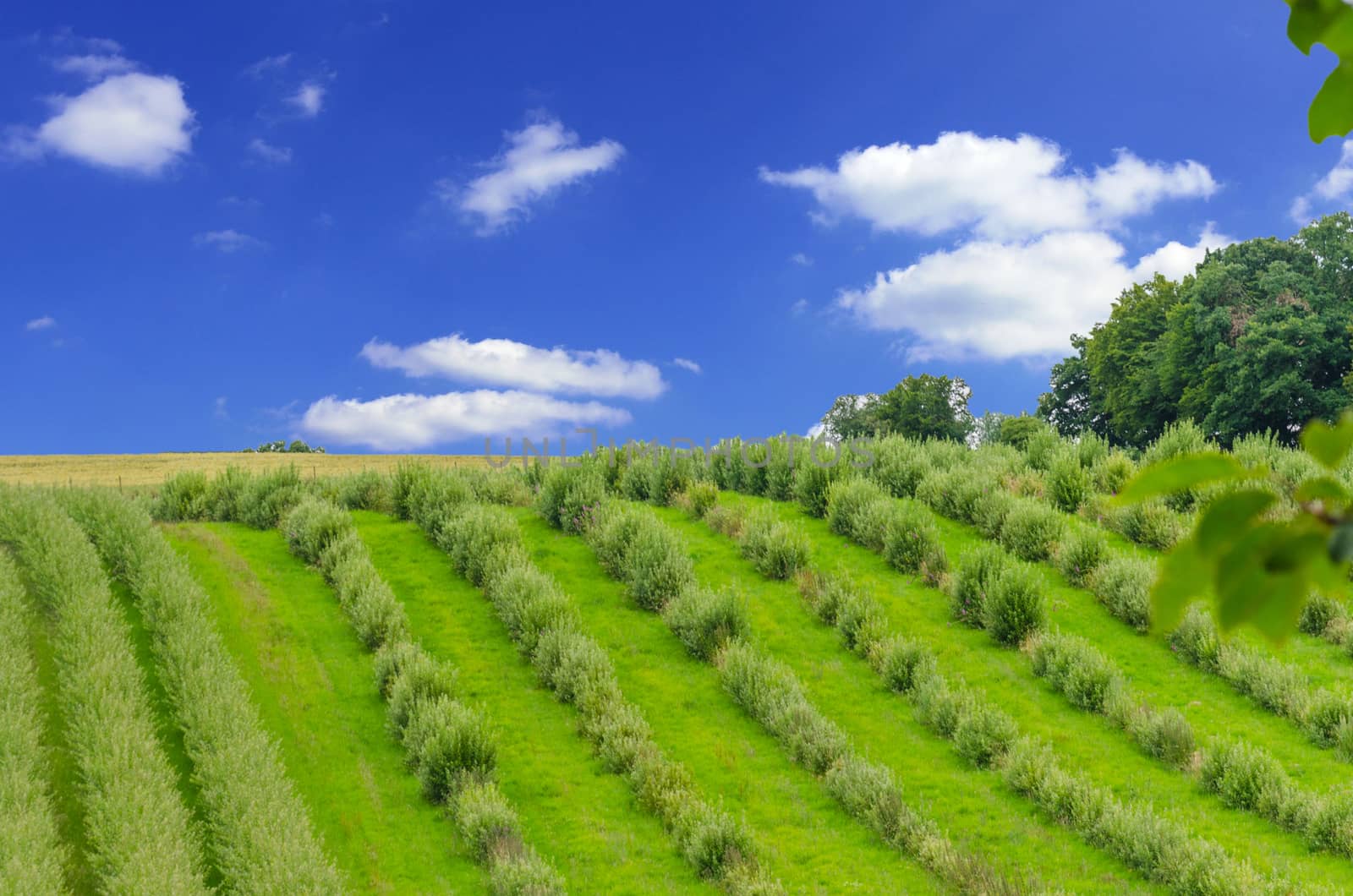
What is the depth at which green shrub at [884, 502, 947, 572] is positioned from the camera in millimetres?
14984

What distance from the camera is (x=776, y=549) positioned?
15102mm

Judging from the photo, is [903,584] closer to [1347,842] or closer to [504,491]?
Answer: [1347,842]

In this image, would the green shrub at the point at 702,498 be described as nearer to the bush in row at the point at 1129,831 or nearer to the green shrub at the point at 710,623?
the green shrub at the point at 710,623

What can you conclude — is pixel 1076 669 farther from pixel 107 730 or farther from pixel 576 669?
pixel 107 730

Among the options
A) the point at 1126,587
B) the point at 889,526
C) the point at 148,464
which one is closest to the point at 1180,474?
the point at 1126,587

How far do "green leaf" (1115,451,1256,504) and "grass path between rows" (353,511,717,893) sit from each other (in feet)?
30.1

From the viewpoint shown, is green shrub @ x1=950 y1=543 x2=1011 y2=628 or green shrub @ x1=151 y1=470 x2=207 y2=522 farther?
green shrub @ x1=151 y1=470 x2=207 y2=522

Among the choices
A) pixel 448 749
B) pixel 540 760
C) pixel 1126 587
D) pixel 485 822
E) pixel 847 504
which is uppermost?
pixel 847 504

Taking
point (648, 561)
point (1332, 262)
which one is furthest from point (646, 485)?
point (1332, 262)

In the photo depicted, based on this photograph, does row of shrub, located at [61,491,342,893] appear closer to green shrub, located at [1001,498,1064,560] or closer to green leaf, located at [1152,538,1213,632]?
green leaf, located at [1152,538,1213,632]

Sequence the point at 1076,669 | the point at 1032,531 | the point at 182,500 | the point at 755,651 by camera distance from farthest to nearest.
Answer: the point at 182,500 < the point at 1032,531 < the point at 755,651 < the point at 1076,669

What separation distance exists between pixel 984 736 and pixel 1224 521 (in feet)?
35.0

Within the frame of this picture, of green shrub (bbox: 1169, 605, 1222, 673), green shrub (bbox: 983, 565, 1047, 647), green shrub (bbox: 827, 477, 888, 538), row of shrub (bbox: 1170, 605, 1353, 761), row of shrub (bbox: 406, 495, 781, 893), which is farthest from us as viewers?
green shrub (bbox: 827, 477, 888, 538)

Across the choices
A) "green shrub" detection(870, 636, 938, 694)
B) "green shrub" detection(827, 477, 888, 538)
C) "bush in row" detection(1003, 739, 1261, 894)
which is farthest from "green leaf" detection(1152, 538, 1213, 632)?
"green shrub" detection(827, 477, 888, 538)
